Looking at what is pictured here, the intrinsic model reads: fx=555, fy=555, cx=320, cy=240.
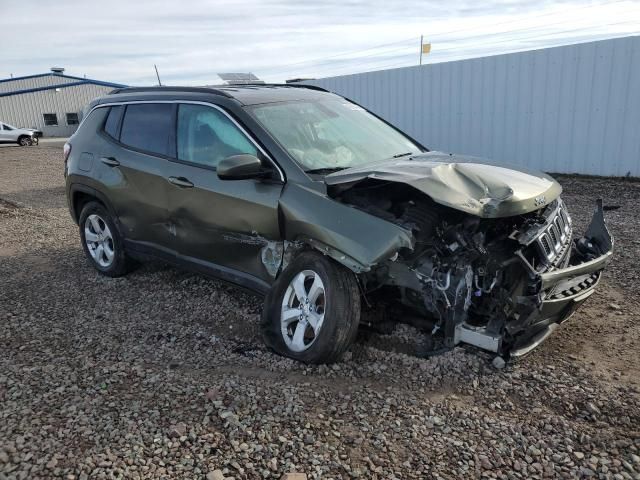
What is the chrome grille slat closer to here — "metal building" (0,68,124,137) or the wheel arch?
the wheel arch

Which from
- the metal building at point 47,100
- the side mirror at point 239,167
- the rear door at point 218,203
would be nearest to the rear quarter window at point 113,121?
the rear door at point 218,203

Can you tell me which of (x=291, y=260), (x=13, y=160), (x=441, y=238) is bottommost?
(x=13, y=160)

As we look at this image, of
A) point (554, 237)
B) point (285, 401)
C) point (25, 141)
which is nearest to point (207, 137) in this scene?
point (285, 401)

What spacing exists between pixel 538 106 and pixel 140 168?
8713 mm

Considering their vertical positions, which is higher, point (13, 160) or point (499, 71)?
point (499, 71)

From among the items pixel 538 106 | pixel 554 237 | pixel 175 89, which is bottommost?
pixel 554 237

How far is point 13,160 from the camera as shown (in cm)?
2236

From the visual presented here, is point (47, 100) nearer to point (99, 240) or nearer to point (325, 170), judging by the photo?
point (99, 240)

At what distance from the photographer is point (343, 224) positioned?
352cm

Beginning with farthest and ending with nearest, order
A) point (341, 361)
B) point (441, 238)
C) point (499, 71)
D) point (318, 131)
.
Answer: point (499, 71)
point (318, 131)
point (341, 361)
point (441, 238)

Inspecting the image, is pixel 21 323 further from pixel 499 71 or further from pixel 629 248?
pixel 499 71

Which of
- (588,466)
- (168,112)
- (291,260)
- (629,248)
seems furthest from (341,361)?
(629,248)

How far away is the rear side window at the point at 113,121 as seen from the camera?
5445 millimetres

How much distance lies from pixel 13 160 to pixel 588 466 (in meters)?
24.3
